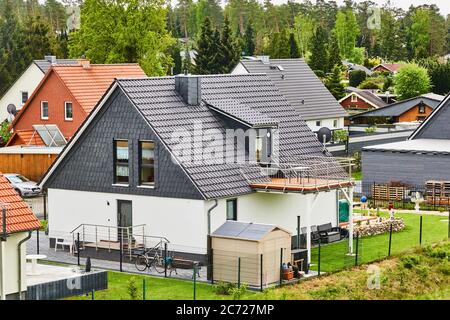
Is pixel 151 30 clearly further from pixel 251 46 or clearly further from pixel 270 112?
pixel 251 46

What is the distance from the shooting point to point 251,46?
145m

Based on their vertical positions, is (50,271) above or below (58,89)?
below

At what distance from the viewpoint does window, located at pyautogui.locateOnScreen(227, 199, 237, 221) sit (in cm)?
3269

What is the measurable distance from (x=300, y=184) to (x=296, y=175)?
4.38ft

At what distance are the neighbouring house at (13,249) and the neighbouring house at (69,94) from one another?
26.9 meters

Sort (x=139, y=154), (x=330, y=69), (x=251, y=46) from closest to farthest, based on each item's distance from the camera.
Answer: (x=139, y=154)
(x=330, y=69)
(x=251, y=46)

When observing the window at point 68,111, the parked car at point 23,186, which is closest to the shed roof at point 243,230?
the parked car at point 23,186

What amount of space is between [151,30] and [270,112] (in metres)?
43.7

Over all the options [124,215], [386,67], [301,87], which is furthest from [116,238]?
[386,67]

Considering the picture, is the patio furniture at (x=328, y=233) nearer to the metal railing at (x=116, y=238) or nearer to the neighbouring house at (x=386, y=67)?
the metal railing at (x=116, y=238)

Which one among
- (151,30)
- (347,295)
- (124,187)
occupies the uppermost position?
(151,30)

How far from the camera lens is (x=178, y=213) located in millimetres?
32312
